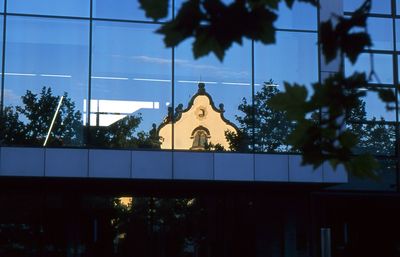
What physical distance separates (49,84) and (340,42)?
59.2 feet

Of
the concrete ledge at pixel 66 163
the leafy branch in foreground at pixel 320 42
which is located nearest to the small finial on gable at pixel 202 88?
the concrete ledge at pixel 66 163

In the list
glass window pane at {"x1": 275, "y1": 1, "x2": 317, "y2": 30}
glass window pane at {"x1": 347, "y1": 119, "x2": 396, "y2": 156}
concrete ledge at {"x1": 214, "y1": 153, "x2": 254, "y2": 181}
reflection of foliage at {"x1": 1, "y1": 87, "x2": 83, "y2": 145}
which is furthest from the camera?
glass window pane at {"x1": 347, "y1": 119, "x2": 396, "y2": 156}

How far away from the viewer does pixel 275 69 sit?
70.7ft

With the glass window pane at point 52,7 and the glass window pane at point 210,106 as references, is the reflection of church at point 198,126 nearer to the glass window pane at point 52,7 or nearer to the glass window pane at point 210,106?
the glass window pane at point 210,106

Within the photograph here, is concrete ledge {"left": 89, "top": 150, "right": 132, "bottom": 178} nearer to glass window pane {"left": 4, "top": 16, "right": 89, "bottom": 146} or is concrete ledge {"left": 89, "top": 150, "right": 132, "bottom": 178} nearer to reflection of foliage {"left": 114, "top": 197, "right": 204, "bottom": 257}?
glass window pane {"left": 4, "top": 16, "right": 89, "bottom": 146}

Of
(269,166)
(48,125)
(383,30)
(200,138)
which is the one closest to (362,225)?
(269,166)

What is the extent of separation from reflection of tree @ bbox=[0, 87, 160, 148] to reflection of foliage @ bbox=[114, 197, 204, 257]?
3.09m

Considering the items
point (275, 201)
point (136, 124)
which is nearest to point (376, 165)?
point (136, 124)

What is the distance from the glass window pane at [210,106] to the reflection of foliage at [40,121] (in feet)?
8.15

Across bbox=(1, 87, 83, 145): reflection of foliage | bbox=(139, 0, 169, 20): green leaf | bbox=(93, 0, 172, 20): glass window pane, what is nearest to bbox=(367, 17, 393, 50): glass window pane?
bbox=(93, 0, 172, 20): glass window pane

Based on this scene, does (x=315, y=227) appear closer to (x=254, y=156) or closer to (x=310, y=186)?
(x=310, y=186)

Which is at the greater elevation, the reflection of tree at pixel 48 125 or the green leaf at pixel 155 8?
the reflection of tree at pixel 48 125

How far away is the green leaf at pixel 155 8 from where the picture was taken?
277cm

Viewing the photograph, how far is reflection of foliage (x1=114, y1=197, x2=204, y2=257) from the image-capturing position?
22.9 m
